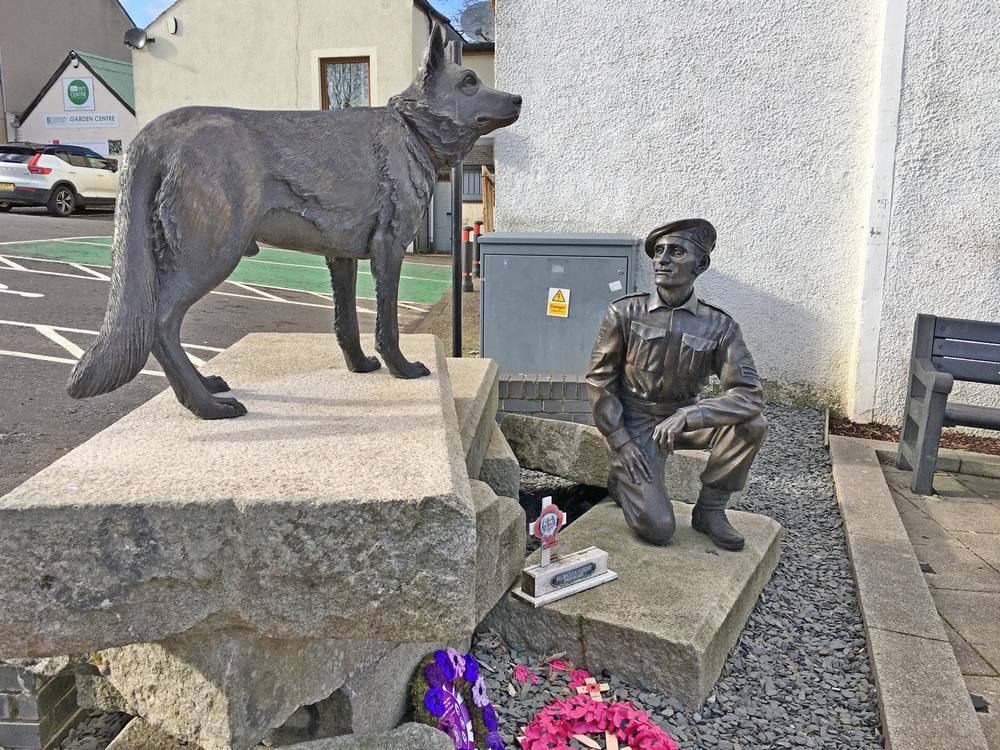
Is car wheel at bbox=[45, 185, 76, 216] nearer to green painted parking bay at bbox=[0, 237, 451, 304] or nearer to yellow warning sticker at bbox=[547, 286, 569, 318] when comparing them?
green painted parking bay at bbox=[0, 237, 451, 304]

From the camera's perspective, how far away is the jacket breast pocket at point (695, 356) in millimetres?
3078

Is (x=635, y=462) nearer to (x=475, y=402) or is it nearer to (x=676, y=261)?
(x=475, y=402)

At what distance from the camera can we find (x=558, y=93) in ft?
20.5

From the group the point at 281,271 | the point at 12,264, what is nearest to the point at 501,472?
the point at 12,264

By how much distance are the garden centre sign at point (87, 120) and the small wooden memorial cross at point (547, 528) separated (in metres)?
22.9

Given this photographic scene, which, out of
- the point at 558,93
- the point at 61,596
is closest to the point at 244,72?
the point at 558,93

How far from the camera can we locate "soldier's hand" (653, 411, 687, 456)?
2992 millimetres

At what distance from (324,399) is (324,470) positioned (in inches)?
33.5

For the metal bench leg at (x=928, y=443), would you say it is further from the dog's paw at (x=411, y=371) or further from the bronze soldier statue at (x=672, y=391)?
the dog's paw at (x=411, y=371)

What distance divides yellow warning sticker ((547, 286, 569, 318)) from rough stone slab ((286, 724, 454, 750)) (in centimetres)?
406

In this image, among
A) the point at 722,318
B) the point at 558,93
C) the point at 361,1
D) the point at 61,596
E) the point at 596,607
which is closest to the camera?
the point at 61,596

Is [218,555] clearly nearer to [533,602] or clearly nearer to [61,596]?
[61,596]

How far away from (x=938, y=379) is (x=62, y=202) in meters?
18.1

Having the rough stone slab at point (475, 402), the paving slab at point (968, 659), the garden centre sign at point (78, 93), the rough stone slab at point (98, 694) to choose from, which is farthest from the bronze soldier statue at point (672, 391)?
the garden centre sign at point (78, 93)
